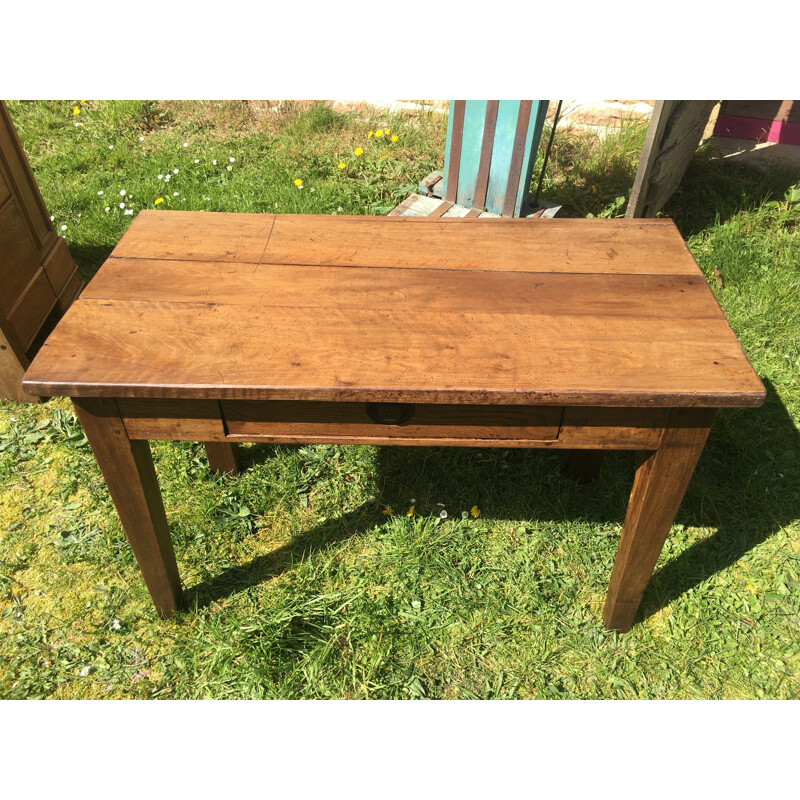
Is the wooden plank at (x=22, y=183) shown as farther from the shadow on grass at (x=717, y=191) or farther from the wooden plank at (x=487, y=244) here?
the shadow on grass at (x=717, y=191)

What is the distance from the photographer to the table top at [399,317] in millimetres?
1678

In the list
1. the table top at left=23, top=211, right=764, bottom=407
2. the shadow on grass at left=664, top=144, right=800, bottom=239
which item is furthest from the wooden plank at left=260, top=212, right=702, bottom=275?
the shadow on grass at left=664, top=144, right=800, bottom=239

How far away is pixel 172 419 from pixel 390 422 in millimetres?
568

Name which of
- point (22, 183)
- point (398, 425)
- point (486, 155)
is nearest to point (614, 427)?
point (398, 425)

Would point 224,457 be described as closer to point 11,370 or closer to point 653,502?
point 11,370

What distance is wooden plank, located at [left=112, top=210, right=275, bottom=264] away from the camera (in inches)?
84.3

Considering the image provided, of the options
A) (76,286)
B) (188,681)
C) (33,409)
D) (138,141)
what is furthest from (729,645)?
(138,141)

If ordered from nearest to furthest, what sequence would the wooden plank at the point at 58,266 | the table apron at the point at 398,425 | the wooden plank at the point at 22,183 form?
the table apron at the point at 398,425 → the wooden plank at the point at 22,183 → the wooden plank at the point at 58,266

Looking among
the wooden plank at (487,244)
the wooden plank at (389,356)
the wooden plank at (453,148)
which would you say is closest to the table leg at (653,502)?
the wooden plank at (389,356)

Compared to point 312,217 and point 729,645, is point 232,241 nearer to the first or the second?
point 312,217

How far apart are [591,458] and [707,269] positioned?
180cm

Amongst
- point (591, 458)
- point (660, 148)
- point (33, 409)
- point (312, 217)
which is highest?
point (312, 217)

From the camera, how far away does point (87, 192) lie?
442 cm

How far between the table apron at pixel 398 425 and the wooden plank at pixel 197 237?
0.56 m
